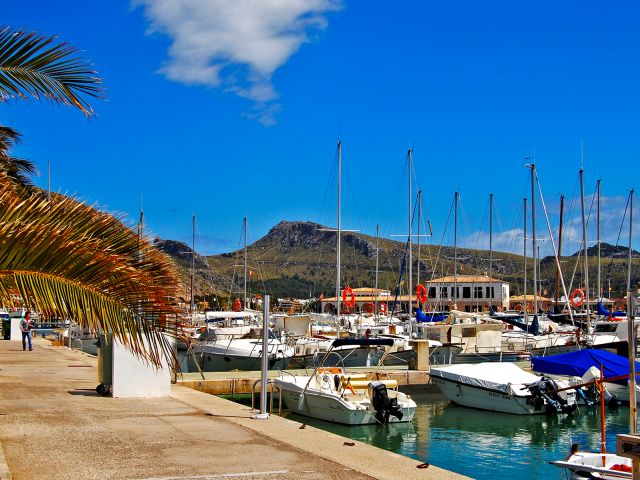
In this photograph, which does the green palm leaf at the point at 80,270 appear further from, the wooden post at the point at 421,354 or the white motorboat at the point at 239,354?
the white motorboat at the point at 239,354

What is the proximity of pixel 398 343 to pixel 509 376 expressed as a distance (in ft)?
47.7

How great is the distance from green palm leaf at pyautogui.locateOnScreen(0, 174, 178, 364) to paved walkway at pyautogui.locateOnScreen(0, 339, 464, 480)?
2644 millimetres

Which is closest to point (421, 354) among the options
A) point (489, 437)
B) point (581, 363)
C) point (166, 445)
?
point (581, 363)

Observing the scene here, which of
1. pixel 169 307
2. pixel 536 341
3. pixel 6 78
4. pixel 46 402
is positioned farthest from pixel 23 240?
pixel 536 341

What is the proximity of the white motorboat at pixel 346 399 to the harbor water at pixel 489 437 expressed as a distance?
28cm

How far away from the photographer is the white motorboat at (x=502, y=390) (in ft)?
79.5

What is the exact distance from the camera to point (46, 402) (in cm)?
1675

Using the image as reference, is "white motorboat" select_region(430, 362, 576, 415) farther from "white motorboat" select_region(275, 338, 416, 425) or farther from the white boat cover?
"white motorboat" select_region(275, 338, 416, 425)

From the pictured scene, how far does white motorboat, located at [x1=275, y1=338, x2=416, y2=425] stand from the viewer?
69.4 feet

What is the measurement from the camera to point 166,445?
11.9m

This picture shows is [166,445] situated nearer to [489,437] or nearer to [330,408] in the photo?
[330,408]

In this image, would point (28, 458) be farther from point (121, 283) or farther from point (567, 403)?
point (567, 403)

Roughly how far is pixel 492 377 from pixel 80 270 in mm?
19954

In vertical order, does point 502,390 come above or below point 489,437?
above
